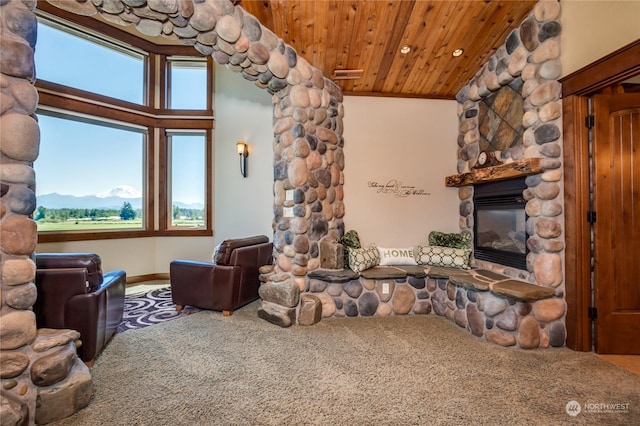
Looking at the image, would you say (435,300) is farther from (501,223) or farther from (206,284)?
(206,284)

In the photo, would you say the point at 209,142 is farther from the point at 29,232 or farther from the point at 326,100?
the point at 29,232

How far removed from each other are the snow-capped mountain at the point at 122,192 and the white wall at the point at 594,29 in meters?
6.19

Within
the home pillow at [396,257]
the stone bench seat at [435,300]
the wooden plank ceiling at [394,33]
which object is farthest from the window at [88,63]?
the home pillow at [396,257]

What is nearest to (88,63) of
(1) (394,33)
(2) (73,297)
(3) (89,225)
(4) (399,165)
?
(3) (89,225)

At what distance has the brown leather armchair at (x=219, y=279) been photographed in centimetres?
339

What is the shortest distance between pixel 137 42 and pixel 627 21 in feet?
21.3

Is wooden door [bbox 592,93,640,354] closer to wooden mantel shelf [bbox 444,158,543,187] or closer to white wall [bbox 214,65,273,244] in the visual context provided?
wooden mantel shelf [bbox 444,158,543,187]

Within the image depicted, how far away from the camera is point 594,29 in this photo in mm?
2402

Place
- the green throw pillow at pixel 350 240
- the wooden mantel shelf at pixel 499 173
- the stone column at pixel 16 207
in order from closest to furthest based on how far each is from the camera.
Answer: the stone column at pixel 16 207 → the wooden mantel shelf at pixel 499 173 → the green throw pillow at pixel 350 240

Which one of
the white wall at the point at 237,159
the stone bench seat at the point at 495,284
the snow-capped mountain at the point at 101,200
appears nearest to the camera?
the stone bench seat at the point at 495,284

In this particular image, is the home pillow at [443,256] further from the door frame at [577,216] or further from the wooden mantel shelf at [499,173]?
the door frame at [577,216]

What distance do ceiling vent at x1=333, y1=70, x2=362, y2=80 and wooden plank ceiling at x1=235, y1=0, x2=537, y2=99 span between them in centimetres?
4

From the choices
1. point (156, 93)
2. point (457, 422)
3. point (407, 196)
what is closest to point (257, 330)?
point (457, 422)

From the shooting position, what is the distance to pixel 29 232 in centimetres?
163
